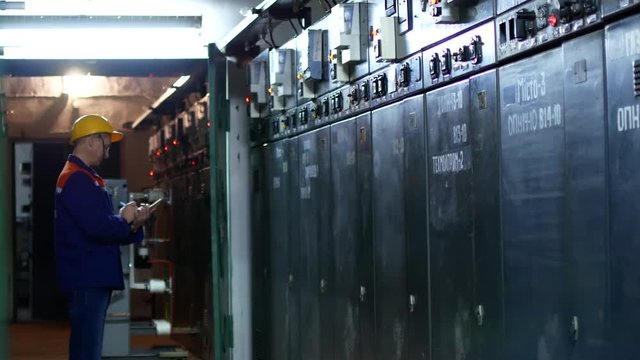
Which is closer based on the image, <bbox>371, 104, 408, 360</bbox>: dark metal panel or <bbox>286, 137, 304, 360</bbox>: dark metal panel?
<bbox>371, 104, 408, 360</bbox>: dark metal panel

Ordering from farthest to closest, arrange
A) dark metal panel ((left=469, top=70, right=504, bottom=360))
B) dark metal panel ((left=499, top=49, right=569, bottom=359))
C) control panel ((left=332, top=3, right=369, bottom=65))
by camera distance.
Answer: control panel ((left=332, top=3, right=369, bottom=65)) < dark metal panel ((left=469, top=70, right=504, bottom=360)) < dark metal panel ((left=499, top=49, right=569, bottom=359))

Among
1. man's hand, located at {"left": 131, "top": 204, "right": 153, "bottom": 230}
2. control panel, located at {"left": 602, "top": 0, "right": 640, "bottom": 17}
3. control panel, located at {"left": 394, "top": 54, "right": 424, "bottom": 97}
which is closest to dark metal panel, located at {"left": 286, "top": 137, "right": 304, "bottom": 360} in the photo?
man's hand, located at {"left": 131, "top": 204, "right": 153, "bottom": 230}

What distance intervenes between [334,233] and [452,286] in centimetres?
213

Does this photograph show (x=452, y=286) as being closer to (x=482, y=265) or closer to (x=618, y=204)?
(x=482, y=265)

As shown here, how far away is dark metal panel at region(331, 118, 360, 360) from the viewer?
6.70 metres

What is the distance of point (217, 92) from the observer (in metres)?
9.34

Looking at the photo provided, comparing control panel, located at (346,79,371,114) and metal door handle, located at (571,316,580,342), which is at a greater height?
control panel, located at (346,79,371,114)

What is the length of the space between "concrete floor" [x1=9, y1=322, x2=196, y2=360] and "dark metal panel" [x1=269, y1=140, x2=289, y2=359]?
12.1 ft

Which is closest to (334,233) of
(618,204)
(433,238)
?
(433,238)

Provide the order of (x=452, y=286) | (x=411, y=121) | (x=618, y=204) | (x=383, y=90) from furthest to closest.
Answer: (x=383, y=90)
(x=411, y=121)
(x=452, y=286)
(x=618, y=204)

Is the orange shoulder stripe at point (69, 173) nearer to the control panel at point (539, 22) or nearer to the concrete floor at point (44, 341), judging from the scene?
the control panel at point (539, 22)

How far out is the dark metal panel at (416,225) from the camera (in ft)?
18.0

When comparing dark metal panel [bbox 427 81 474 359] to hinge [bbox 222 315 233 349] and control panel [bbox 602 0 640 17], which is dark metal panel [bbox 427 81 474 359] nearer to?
control panel [bbox 602 0 640 17]

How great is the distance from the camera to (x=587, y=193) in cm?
384
